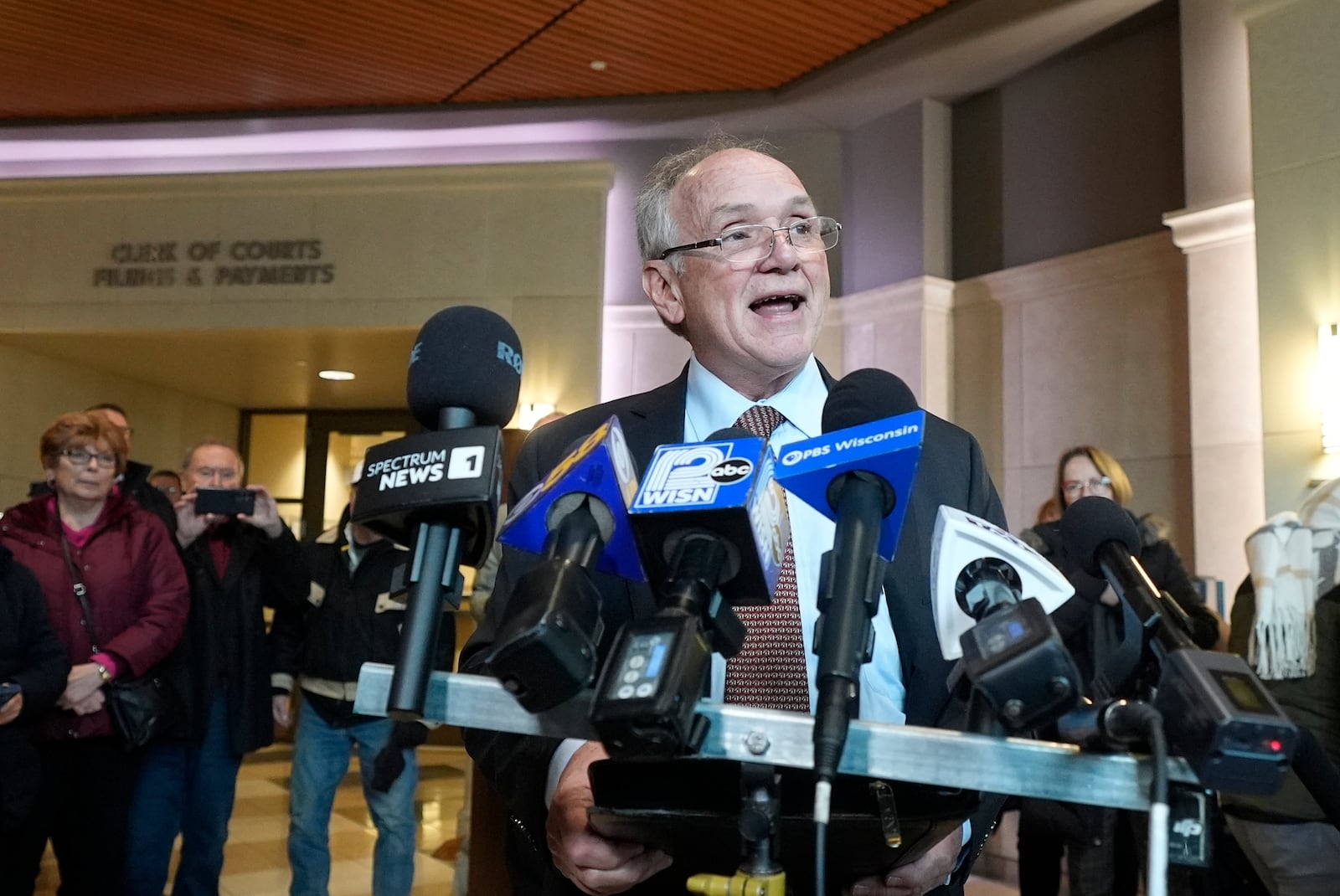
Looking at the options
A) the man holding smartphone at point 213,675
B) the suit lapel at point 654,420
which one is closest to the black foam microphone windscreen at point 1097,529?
the suit lapel at point 654,420

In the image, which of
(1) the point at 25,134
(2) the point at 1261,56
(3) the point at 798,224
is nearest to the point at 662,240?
(3) the point at 798,224

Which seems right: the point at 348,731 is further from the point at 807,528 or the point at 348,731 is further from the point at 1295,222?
the point at 1295,222

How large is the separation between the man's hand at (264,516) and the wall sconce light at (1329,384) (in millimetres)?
4117

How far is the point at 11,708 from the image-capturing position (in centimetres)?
312

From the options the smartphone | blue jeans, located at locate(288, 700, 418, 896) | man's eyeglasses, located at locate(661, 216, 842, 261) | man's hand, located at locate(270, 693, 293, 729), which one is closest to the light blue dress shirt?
man's eyeglasses, located at locate(661, 216, 842, 261)

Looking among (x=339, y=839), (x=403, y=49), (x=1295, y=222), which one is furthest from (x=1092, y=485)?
(x=403, y=49)

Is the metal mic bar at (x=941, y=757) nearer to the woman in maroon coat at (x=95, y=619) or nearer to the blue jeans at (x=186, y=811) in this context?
the woman in maroon coat at (x=95, y=619)

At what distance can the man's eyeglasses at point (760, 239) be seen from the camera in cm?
167

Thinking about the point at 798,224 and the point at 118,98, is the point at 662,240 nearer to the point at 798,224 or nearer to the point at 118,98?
the point at 798,224

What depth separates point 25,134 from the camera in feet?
30.2

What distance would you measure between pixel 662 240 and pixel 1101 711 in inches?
46.8

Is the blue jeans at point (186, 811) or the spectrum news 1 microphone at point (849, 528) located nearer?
the spectrum news 1 microphone at point (849, 528)

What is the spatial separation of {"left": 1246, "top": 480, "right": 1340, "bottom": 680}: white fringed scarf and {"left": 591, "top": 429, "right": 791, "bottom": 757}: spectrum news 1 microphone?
7.30 feet

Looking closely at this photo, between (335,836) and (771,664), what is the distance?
5073 mm
